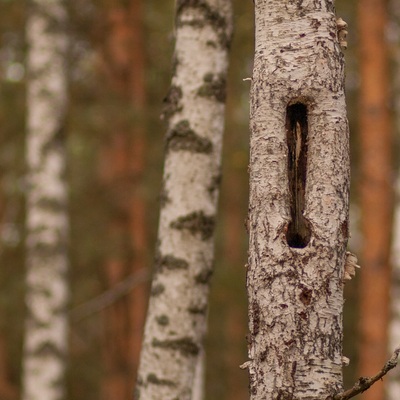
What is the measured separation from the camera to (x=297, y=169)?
1831 mm

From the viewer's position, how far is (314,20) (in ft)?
5.91

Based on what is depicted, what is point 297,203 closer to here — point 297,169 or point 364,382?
point 297,169

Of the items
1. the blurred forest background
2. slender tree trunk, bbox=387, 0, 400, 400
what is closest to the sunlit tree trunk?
the blurred forest background

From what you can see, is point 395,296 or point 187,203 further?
point 395,296

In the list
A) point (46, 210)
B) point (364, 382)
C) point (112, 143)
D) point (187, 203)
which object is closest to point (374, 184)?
point (46, 210)

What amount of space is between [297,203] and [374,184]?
5709mm

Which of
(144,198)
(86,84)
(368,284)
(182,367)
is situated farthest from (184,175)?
(86,84)

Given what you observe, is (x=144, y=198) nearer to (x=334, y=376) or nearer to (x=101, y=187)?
(x=101, y=187)

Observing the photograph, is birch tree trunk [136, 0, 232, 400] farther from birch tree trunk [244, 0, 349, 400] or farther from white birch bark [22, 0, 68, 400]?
white birch bark [22, 0, 68, 400]

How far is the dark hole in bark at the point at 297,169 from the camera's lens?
180 centimetres

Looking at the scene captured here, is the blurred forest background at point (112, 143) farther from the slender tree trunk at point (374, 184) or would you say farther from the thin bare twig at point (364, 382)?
the thin bare twig at point (364, 382)

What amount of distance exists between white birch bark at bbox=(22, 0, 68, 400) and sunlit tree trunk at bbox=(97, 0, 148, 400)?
2.58 m

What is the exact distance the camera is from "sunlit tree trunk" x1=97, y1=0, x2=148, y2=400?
9.32 meters

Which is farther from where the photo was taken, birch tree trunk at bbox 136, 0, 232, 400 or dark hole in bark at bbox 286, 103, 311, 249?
birch tree trunk at bbox 136, 0, 232, 400
